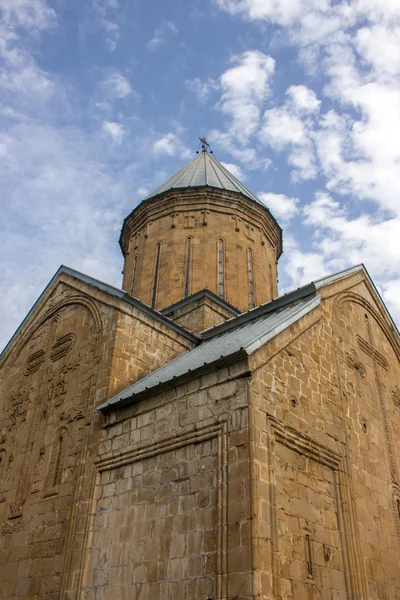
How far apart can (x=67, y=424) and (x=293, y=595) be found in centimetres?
449

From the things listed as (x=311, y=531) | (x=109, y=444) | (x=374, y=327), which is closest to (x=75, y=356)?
(x=109, y=444)

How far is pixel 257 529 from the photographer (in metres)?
5.66

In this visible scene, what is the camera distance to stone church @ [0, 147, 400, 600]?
6129 millimetres

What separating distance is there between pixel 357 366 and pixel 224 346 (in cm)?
269

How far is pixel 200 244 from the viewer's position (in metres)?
14.0

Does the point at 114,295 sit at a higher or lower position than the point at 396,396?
higher

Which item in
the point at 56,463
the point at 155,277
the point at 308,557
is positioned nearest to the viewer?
the point at 308,557

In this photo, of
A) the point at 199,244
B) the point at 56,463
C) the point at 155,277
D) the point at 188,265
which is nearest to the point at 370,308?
the point at 188,265

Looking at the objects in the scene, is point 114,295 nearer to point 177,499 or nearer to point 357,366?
point 177,499

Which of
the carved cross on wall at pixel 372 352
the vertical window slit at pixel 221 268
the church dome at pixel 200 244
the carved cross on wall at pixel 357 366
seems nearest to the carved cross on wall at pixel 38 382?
the church dome at pixel 200 244

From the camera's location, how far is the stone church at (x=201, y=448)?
20.1ft

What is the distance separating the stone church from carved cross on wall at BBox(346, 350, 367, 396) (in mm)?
45

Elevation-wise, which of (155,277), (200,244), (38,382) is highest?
(200,244)

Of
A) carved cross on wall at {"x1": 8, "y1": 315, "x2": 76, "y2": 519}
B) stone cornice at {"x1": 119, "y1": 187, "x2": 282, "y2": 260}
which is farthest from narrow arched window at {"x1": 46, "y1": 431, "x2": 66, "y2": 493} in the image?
stone cornice at {"x1": 119, "y1": 187, "x2": 282, "y2": 260}
